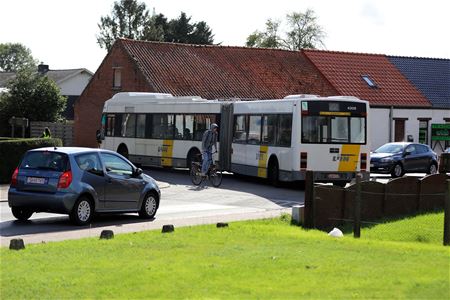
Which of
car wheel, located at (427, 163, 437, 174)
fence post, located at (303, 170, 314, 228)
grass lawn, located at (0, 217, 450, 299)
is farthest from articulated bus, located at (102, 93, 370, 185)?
grass lawn, located at (0, 217, 450, 299)

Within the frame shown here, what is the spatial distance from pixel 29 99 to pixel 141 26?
1851 inches

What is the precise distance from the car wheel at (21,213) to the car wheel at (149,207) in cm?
239

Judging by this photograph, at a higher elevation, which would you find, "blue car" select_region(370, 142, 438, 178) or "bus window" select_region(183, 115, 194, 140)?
"bus window" select_region(183, 115, 194, 140)

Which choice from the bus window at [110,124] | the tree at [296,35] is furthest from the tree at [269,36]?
the bus window at [110,124]

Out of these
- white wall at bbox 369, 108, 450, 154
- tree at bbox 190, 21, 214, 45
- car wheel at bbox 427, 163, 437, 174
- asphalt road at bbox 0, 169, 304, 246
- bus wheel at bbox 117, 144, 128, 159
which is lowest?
asphalt road at bbox 0, 169, 304, 246

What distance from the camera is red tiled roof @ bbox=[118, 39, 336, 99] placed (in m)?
51.3

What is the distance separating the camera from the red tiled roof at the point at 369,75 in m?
55.9

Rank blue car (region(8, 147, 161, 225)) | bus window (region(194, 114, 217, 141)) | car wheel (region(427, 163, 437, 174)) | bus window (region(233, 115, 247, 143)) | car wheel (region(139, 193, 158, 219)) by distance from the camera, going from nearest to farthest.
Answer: blue car (region(8, 147, 161, 225)) → car wheel (region(139, 193, 158, 219)) → bus window (region(233, 115, 247, 143)) → bus window (region(194, 114, 217, 141)) → car wheel (region(427, 163, 437, 174))

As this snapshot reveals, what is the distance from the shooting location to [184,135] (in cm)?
3459

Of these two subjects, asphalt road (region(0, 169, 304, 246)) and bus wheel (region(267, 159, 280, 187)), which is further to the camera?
bus wheel (region(267, 159, 280, 187))

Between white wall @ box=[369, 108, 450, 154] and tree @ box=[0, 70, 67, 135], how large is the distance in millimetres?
21937

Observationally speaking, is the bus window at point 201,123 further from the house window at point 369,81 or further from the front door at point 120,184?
the house window at point 369,81

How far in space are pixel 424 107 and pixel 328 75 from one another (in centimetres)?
655

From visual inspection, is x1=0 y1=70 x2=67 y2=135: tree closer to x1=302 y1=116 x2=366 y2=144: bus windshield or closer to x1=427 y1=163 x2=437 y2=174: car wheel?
x1=427 y1=163 x2=437 y2=174: car wheel
